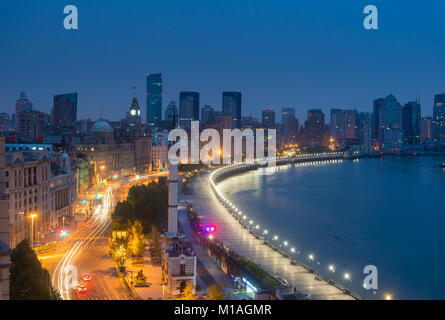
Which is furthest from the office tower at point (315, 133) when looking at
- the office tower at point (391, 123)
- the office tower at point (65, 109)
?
the office tower at point (65, 109)

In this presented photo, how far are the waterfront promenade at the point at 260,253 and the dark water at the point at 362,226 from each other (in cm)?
129

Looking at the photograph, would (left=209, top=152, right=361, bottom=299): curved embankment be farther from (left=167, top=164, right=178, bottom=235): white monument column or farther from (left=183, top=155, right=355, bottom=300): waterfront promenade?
(left=167, top=164, right=178, bottom=235): white monument column

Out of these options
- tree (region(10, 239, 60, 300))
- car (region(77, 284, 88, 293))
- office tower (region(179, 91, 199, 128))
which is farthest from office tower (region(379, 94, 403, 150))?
tree (region(10, 239, 60, 300))

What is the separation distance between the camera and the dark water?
32.3 ft

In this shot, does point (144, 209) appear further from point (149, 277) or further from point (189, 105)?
point (189, 105)

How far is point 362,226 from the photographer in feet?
49.5

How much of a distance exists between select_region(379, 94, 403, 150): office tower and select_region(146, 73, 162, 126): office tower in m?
36.2

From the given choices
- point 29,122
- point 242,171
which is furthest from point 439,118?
point 29,122

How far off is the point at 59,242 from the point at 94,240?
72cm

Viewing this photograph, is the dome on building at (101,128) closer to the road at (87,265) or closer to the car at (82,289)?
the road at (87,265)

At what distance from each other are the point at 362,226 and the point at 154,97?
54.8 m

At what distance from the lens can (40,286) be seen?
16.1 feet
